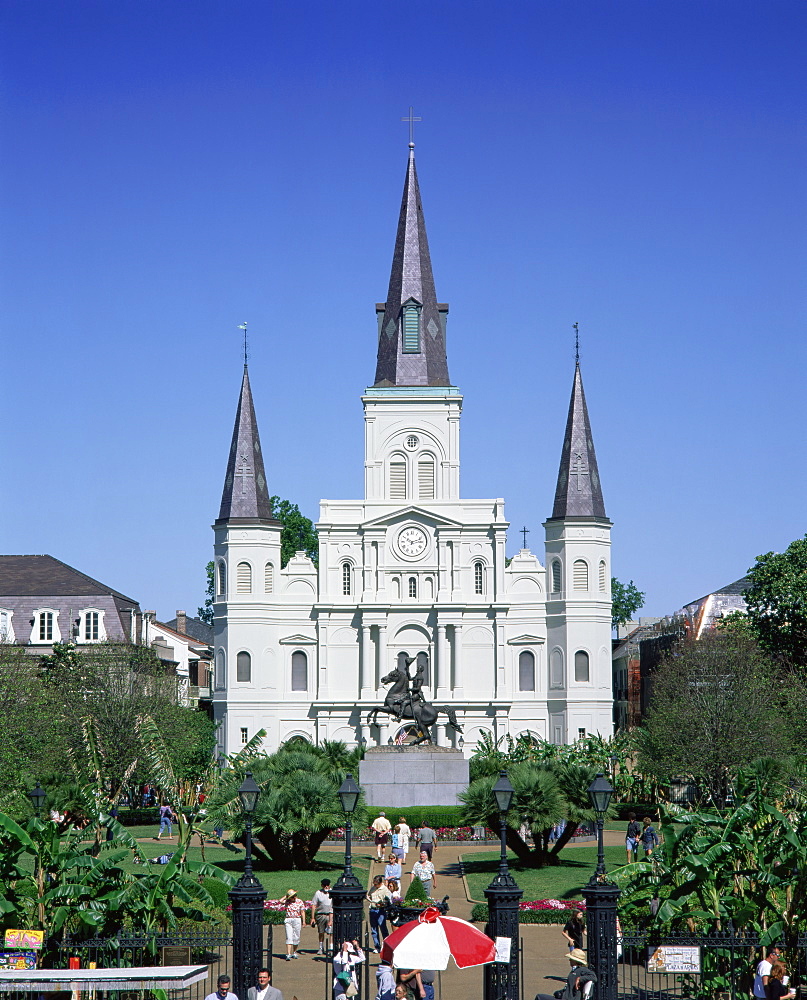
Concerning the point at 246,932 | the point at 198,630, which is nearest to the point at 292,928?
the point at 246,932

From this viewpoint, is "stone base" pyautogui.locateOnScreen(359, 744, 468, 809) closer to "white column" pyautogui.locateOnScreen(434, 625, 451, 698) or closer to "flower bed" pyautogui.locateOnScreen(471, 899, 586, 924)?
"flower bed" pyautogui.locateOnScreen(471, 899, 586, 924)

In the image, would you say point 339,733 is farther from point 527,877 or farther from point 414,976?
point 414,976

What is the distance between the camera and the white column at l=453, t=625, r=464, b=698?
85.8 metres

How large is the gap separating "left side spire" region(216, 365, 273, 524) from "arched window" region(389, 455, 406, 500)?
7.45 metres

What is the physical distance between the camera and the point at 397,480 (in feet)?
293

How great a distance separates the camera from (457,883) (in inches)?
1533

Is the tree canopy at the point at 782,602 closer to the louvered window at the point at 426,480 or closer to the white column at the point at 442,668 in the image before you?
the white column at the point at 442,668

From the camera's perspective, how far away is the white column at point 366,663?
85.6 metres

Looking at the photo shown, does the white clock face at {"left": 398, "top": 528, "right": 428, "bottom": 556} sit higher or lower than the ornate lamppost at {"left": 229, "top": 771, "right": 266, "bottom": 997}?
higher

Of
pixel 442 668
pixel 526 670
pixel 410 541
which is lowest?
pixel 526 670

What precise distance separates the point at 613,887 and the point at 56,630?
5942cm

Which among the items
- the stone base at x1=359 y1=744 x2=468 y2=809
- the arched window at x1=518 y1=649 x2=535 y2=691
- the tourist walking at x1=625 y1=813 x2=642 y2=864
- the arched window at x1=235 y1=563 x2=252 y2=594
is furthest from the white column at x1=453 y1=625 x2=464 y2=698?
the tourist walking at x1=625 y1=813 x2=642 y2=864

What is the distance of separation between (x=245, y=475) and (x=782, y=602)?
3284 cm

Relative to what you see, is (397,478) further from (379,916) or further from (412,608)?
(379,916)
